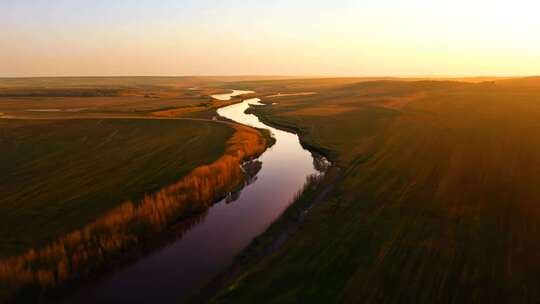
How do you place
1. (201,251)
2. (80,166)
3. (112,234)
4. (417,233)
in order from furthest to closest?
(80,166), (201,251), (112,234), (417,233)

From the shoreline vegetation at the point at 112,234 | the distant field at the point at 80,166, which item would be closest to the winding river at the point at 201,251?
the shoreline vegetation at the point at 112,234

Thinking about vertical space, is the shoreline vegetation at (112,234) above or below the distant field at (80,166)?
below

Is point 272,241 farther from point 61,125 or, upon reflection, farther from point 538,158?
point 61,125

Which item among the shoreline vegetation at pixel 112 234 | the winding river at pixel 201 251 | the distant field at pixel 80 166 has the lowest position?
the winding river at pixel 201 251

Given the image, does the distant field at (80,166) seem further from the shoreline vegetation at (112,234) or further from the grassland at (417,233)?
the grassland at (417,233)

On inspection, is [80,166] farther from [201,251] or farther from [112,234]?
[201,251]

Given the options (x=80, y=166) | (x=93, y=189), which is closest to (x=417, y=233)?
(x=93, y=189)

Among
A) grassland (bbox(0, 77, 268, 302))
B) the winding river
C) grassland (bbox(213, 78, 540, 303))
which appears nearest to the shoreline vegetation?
grassland (bbox(0, 77, 268, 302))

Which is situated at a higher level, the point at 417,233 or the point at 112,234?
the point at 417,233
